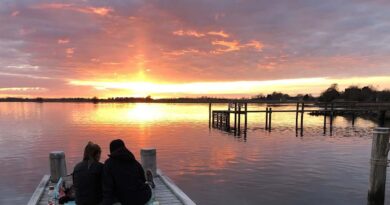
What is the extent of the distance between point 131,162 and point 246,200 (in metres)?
9.45

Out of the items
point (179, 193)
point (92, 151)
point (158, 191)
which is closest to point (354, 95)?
point (158, 191)

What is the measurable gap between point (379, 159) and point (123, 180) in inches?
362

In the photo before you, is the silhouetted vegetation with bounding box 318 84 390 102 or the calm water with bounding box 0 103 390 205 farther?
the silhouetted vegetation with bounding box 318 84 390 102

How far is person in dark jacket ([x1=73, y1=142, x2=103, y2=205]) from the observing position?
5797mm

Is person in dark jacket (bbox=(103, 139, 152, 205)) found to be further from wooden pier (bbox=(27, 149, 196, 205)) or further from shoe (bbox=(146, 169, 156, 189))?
wooden pier (bbox=(27, 149, 196, 205))

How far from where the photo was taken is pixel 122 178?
5.56 m

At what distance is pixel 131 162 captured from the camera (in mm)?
5629

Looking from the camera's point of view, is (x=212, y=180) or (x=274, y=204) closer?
(x=274, y=204)

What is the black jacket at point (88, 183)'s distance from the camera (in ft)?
19.3

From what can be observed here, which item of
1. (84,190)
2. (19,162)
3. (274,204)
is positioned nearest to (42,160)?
(19,162)

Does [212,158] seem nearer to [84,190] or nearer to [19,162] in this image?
[19,162]

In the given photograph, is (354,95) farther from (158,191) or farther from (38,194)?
(38,194)

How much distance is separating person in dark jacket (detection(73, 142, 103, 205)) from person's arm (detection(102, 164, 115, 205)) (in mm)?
360

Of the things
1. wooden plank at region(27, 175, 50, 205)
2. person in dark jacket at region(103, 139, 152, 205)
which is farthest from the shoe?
wooden plank at region(27, 175, 50, 205)
